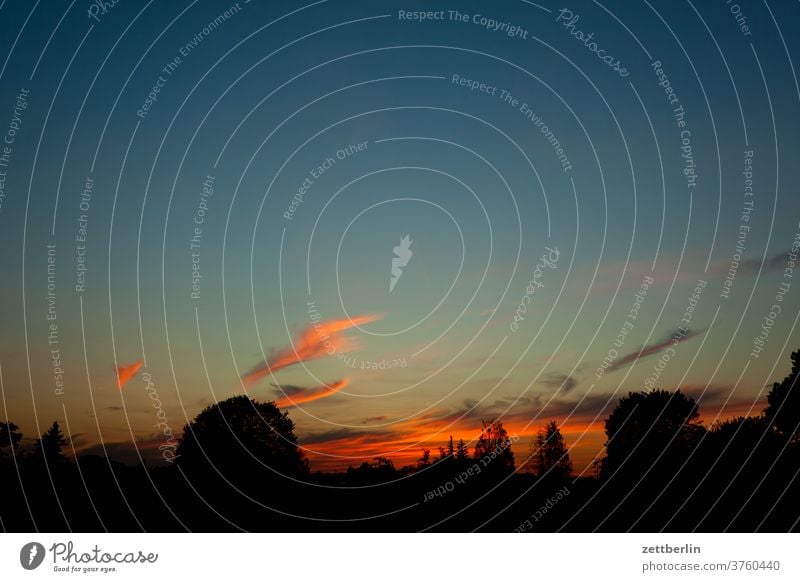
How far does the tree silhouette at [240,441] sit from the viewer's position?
140 ft

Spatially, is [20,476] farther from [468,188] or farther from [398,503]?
[468,188]

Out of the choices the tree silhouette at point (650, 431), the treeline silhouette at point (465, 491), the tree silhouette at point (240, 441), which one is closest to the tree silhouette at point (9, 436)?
the treeline silhouette at point (465, 491)

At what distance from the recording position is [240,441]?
4419cm

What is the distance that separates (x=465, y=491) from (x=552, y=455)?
355 centimetres

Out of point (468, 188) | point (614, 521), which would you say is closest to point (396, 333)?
point (468, 188)

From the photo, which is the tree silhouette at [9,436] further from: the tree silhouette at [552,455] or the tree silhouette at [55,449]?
the tree silhouette at [552,455]

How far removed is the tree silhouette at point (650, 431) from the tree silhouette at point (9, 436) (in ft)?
78.0
